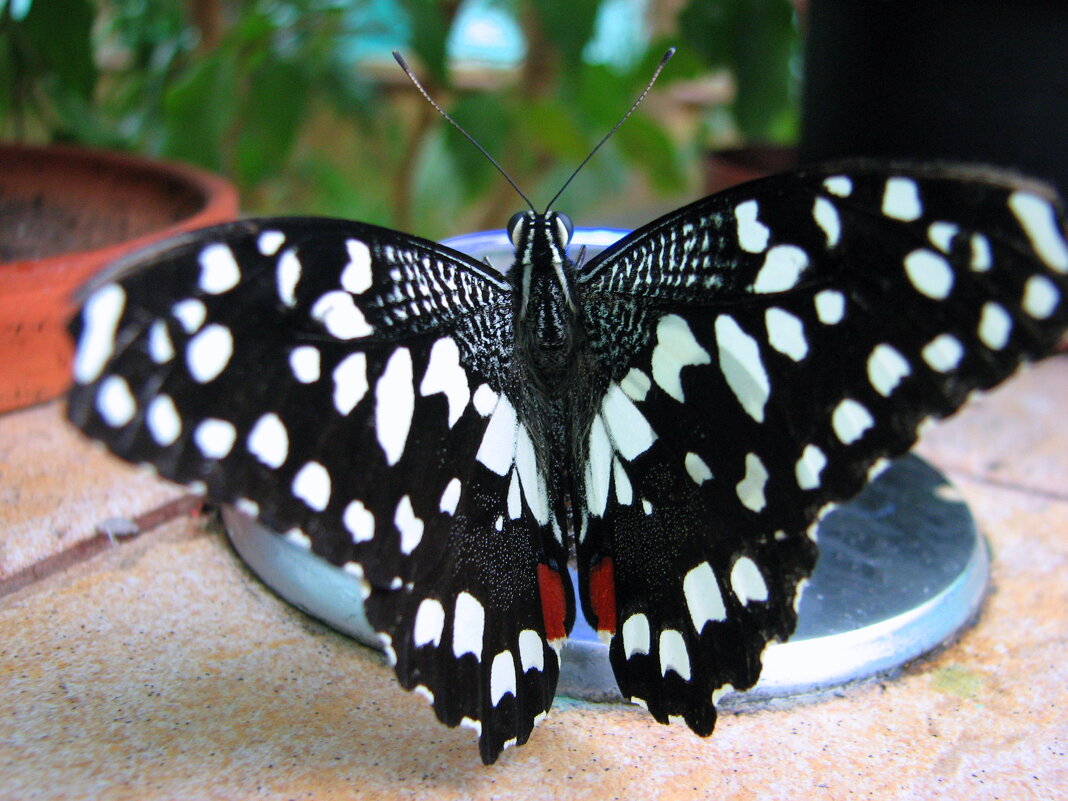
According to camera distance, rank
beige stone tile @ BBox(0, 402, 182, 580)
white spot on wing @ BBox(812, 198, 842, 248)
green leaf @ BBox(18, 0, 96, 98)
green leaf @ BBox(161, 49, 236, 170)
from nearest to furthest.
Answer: white spot on wing @ BBox(812, 198, 842, 248) → beige stone tile @ BBox(0, 402, 182, 580) → green leaf @ BBox(18, 0, 96, 98) → green leaf @ BBox(161, 49, 236, 170)

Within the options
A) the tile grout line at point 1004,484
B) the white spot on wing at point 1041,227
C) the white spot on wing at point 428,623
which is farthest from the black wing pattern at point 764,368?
the tile grout line at point 1004,484

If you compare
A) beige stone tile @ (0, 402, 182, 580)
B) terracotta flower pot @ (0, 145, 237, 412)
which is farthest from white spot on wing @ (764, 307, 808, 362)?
terracotta flower pot @ (0, 145, 237, 412)

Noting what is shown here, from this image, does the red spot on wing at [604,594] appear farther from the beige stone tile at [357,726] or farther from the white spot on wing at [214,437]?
the white spot on wing at [214,437]

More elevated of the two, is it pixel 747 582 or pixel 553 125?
pixel 553 125

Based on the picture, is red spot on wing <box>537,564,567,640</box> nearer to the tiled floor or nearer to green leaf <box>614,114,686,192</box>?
the tiled floor

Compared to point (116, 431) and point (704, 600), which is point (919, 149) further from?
point (116, 431)

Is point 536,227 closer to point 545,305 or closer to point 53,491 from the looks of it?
point 545,305

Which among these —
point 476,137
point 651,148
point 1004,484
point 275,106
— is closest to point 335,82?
point 275,106
